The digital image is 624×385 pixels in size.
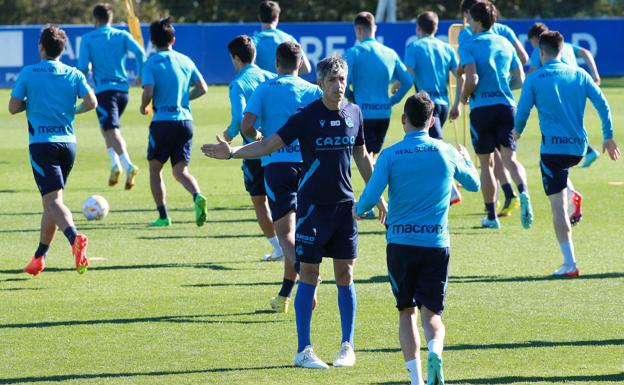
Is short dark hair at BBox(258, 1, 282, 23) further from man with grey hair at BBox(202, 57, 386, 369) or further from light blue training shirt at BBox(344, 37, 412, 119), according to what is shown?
man with grey hair at BBox(202, 57, 386, 369)

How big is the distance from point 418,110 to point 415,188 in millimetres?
455

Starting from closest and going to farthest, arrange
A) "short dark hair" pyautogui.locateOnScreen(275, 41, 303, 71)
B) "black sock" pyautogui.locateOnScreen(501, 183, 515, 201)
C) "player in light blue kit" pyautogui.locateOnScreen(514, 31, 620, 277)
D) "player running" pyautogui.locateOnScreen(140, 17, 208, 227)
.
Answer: "short dark hair" pyautogui.locateOnScreen(275, 41, 303, 71), "player in light blue kit" pyautogui.locateOnScreen(514, 31, 620, 277), "player running" pyautogui.locateOnScreen(140, 17, 208, 227), "black sock" pyautogui.locateOnScreen(501, 183, 515, 201)

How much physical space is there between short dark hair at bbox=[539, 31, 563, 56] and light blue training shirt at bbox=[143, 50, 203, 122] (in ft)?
14.0

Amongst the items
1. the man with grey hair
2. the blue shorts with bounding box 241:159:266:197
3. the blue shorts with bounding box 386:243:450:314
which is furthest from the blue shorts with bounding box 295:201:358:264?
the blue shorts with bounding box 241:159:266:197

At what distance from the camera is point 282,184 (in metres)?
9.59

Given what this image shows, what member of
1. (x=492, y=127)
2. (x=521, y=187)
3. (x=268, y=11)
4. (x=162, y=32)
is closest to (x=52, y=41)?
(x=162, y=32)

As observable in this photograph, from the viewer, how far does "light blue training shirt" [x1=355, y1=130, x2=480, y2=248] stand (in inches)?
285

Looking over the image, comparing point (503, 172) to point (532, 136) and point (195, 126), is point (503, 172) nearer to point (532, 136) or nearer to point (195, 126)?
point (532, 136)

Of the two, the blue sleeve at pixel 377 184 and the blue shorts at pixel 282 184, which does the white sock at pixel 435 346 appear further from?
the blue shorts at pixel 282 184

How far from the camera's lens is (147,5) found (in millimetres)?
58781

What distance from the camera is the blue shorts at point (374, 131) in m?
14.8

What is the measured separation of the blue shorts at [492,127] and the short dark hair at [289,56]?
531 centimetres

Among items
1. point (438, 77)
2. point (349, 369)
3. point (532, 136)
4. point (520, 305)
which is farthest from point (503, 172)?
point (532, 136)

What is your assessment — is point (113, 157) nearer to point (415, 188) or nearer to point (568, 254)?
point (568, 254)
